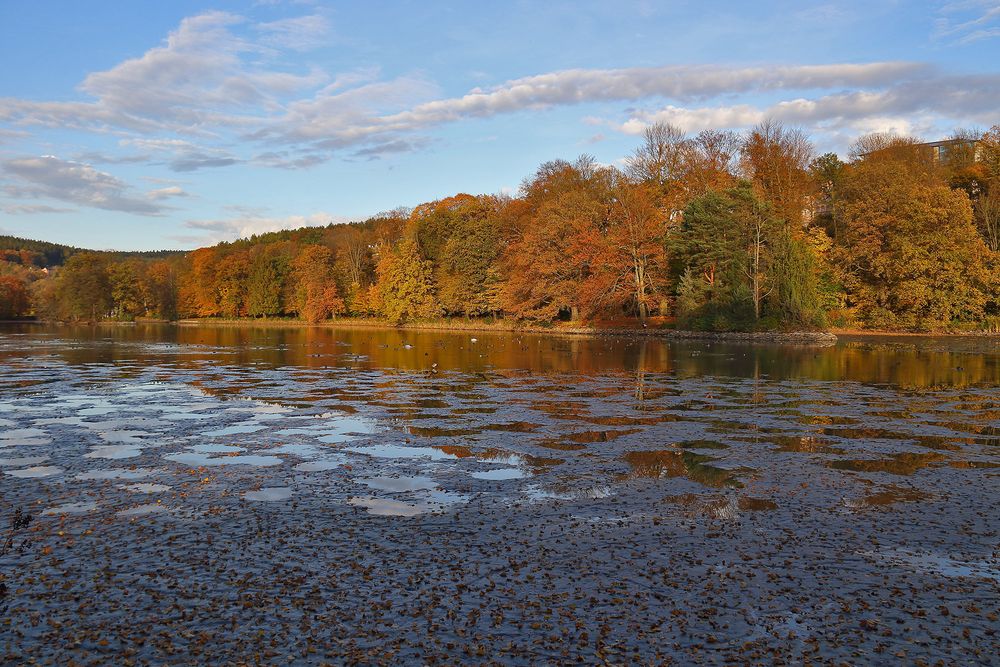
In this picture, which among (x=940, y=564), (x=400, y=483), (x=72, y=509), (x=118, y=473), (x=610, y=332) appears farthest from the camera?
(x=610, y=332)

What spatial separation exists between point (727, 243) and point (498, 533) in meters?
49.6

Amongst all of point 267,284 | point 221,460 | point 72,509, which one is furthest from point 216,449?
point 267,284

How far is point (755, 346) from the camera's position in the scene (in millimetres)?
46125

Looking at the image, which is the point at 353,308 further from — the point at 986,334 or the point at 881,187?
the point at 986,334

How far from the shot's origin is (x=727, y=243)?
2105 inches

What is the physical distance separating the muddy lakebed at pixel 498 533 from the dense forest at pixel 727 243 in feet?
121

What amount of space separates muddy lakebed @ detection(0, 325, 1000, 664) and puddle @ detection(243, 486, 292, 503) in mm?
58

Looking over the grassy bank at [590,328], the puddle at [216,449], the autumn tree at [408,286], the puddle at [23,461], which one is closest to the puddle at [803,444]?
the puddle at [216,449]

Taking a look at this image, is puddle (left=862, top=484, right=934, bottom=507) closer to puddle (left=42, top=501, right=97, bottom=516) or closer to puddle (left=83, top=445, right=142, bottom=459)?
puddle (left=42, top=501, right=97, bottom=516)

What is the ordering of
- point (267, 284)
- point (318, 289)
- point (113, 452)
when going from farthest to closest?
point (267, 284) < point (318, 289) < point (113, 452)

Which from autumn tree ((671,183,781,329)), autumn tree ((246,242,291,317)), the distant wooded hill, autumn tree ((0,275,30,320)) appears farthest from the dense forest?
the distant wooded hill

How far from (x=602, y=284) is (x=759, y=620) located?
5422 centimetres

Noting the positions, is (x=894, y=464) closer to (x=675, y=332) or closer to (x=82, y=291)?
(x=675, y=332)

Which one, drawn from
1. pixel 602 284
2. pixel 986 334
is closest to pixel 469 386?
pixel 602 284
